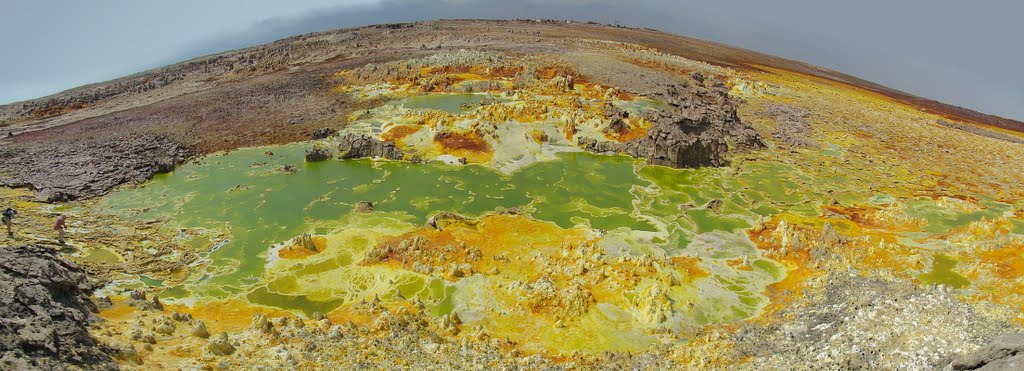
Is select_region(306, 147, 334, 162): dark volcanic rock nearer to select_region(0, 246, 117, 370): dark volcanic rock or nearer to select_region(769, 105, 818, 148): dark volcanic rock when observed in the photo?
select_region(0, 246, 117, 370): dark volcanic rock

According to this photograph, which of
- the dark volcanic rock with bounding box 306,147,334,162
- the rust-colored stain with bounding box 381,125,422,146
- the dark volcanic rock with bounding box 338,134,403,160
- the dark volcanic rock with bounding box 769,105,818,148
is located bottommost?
the dark volcanic rock with bounding box 306,147,334,162

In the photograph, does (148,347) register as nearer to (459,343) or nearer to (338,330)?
(338,330)

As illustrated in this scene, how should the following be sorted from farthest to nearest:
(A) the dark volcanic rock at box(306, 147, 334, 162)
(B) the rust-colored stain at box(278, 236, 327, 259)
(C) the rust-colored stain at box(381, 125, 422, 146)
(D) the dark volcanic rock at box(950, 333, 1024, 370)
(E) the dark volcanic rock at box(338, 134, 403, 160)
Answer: (C) the rust-colored stain at box(381, 125, 422, 146), (E) the dark volcanic rock at box(338, 134, 403, 160), (A) the dark volcanic rock at box(306, 147, 334, 162), (B) the rust-colored stain at box(278, 236, 327, 259), (D) the dark volcanic rock at box(950, 333, 1024, 370)

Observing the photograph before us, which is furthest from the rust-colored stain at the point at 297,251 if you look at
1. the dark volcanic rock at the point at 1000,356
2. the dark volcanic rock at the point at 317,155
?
the dark volcanic rock at the point at 1000,356

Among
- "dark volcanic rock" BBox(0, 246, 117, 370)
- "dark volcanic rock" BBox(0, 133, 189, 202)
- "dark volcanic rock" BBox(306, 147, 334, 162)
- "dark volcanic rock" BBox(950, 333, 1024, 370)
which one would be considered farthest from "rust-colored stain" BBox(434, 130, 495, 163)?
"dark volcanic rock" BBox(950, 333, 1024, 370)

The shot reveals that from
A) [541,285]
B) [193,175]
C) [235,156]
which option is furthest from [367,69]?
[541,285]

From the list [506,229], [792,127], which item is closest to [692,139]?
[792,127]

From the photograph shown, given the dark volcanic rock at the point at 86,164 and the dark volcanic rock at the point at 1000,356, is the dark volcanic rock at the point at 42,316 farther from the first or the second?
the dark volcanic rock at the point at 1000,356
